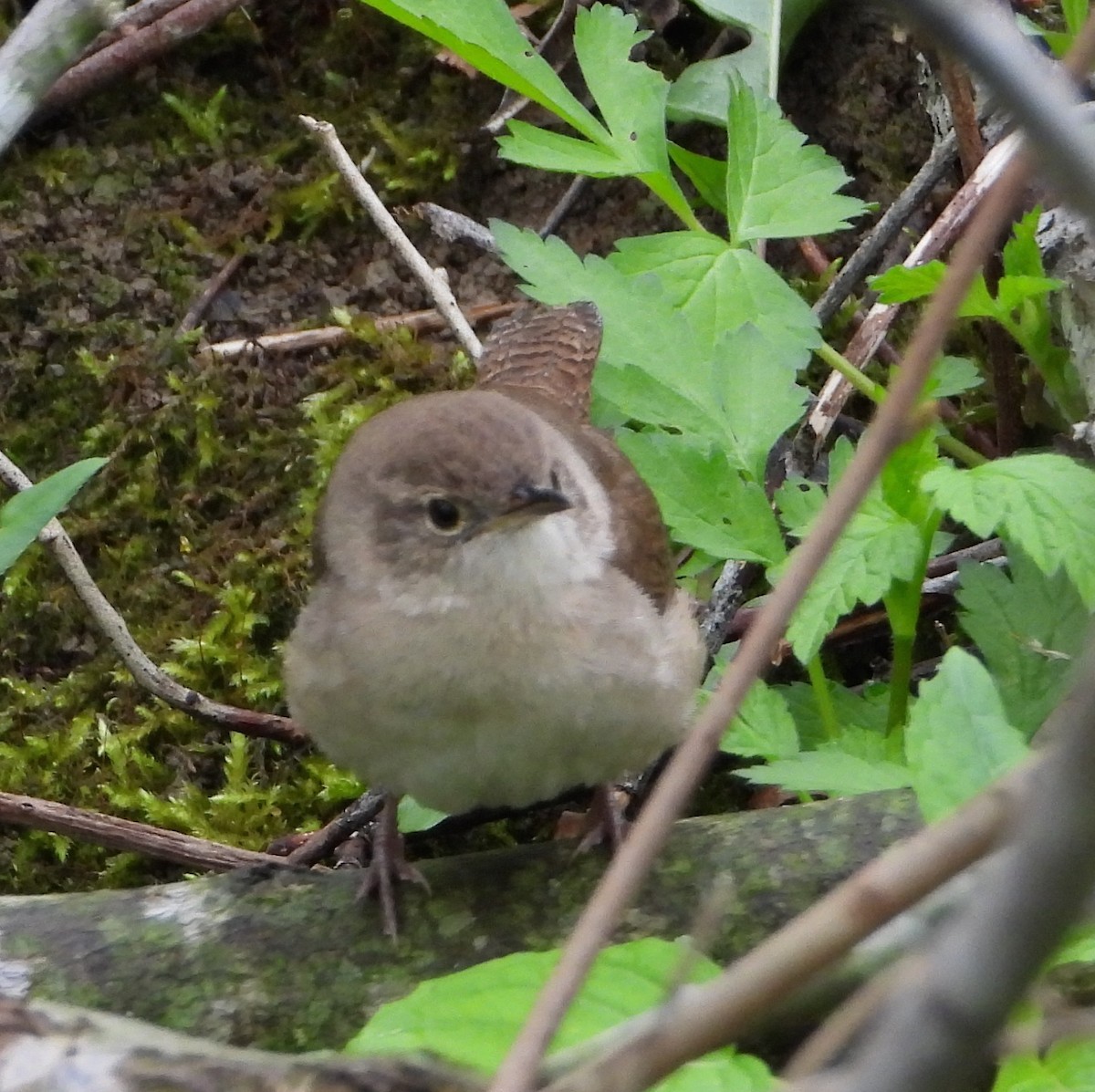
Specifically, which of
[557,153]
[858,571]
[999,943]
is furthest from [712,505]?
[999,943]

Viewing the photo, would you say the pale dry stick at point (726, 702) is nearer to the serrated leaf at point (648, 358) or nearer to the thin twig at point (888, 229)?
the serrated leaf at point (648, 358)

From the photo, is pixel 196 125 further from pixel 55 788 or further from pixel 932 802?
pixel 932 802

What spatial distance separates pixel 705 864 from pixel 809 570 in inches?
59.4

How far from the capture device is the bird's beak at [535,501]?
2268 millimetres

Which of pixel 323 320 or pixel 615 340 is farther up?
pixel 615 340

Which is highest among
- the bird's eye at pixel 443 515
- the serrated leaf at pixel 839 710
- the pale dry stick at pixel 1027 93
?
the pale dry stick at pixel 1027 93

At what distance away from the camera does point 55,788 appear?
2871 mm

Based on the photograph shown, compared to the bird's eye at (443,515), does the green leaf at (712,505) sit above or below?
above

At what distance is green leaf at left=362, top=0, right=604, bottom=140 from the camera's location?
267 centimetres

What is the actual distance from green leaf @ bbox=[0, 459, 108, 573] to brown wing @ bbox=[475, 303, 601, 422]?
4.04 feet

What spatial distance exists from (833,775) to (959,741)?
2.28ft

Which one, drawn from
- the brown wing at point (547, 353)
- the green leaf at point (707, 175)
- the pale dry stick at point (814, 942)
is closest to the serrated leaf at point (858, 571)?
the brown wing at point (547, 353)

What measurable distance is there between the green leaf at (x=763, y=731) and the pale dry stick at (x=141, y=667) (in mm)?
947

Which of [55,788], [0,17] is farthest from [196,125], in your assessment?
[55,788]
